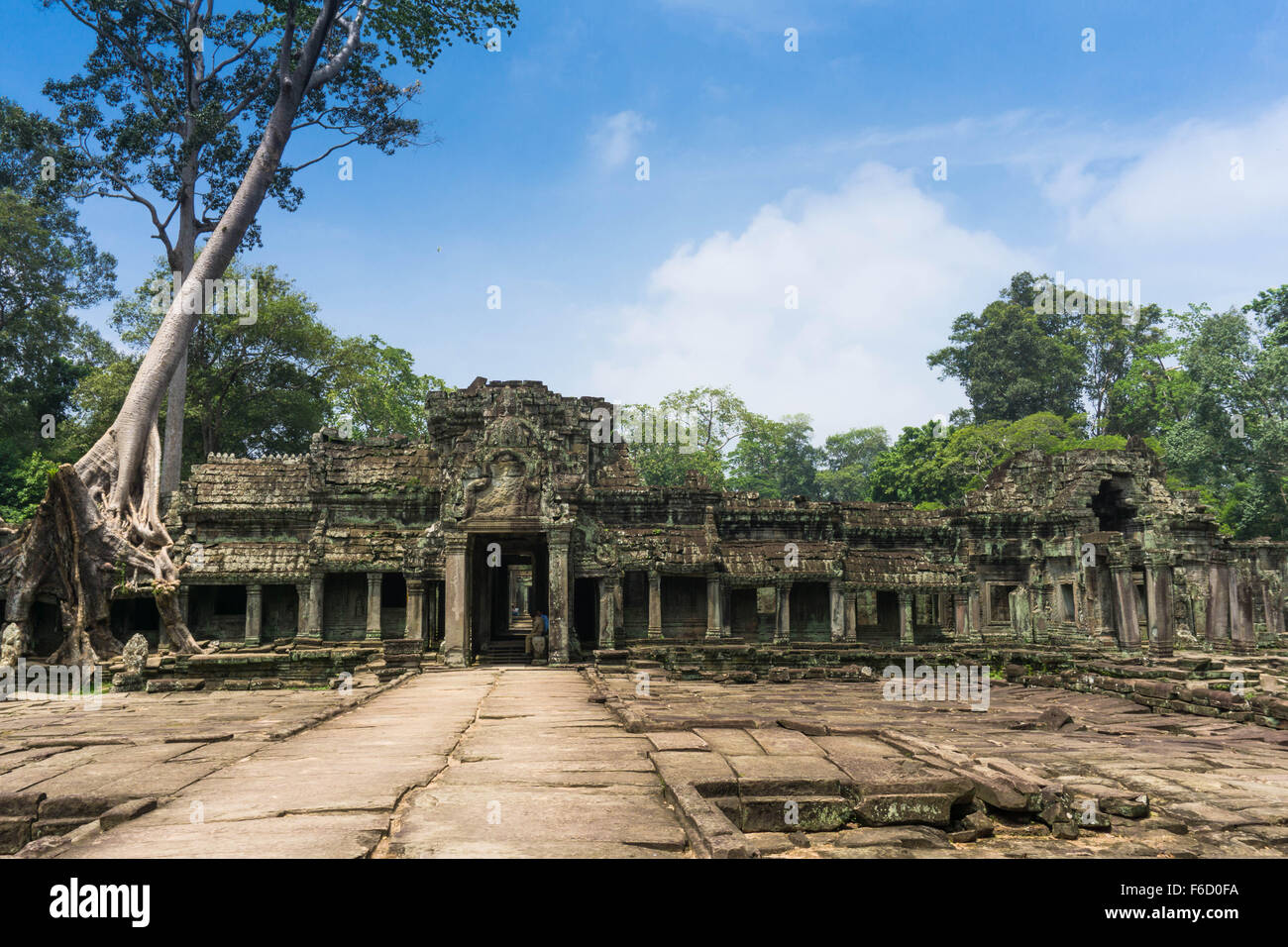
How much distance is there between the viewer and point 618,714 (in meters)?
10.0

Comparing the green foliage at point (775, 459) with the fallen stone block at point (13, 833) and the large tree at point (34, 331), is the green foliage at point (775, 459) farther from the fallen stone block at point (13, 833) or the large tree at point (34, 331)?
the fallen stone block at point (13, 833)

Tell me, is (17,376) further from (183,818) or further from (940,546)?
(183,818)

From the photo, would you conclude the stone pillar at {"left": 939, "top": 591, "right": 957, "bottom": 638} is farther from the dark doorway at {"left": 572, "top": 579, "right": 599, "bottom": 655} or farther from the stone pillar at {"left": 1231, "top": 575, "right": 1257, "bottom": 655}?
the dark doorway at {"left": 572, "top": 579, "right": 599, "bottom": 655}

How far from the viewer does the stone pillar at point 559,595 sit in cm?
1828

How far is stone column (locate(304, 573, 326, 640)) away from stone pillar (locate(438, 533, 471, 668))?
20.6ft

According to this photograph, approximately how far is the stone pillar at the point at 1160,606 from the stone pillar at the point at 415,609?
19.5 meters

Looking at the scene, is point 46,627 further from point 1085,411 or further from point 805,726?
point 1085,411

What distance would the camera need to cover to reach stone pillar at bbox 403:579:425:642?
19453 millimetres

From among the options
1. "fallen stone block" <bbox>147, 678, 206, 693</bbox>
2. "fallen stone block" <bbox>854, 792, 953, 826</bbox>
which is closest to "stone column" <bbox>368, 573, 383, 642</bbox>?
"fallen stone block" <bbox>147, 678, 206, 693</bbox>

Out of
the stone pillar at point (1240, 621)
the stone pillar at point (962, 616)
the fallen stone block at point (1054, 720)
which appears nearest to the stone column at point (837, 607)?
the stone pillar at point (962, 616)

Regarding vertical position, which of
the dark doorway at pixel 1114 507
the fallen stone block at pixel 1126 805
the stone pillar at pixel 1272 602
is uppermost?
the dark doorway at pixel 1114 507

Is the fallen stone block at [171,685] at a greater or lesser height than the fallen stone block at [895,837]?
lesser

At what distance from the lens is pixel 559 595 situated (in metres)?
18.5
